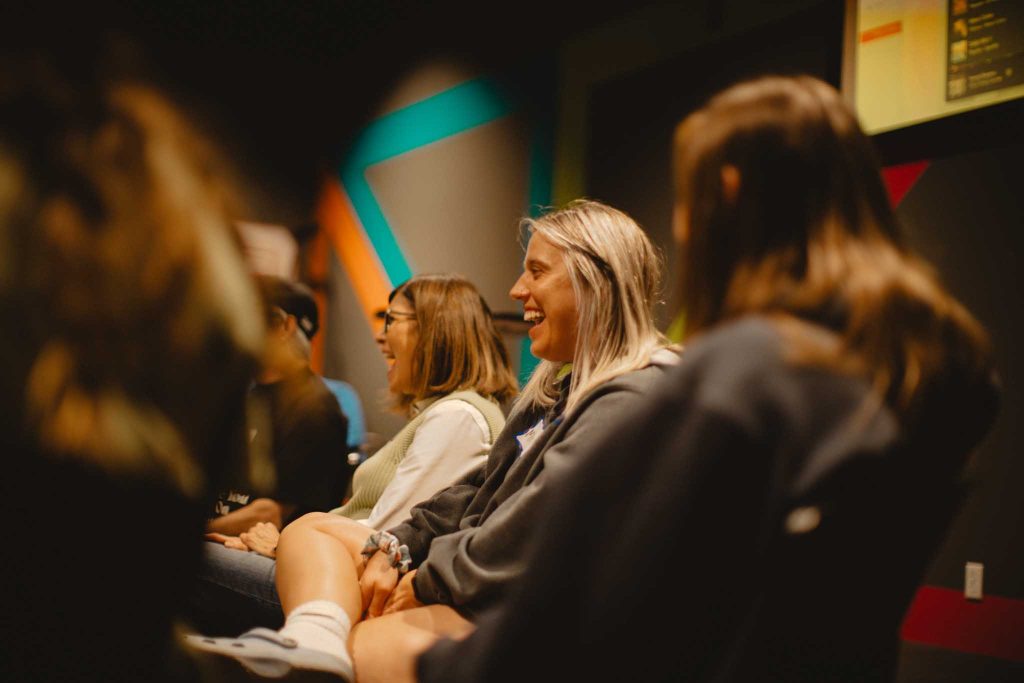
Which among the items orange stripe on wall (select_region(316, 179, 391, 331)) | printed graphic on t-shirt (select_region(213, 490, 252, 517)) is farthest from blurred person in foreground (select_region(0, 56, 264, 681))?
orange stripe on wall (select_region(316, 179, 391, 331))

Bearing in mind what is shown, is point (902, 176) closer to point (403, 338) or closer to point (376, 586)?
point (403, 338)

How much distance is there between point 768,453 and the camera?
2.00 ft

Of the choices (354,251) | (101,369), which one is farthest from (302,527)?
(354,251)

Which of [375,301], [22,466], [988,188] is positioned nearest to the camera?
[22,466]

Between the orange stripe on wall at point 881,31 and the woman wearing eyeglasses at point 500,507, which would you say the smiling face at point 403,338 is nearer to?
the woman wearing eyeglasses at point 500,507

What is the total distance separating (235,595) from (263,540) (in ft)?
0.65

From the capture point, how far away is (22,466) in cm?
68

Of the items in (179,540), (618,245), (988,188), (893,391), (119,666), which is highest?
(988,188)

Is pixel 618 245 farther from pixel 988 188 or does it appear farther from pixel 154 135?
pixel 988 188

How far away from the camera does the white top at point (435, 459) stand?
6.64 feet

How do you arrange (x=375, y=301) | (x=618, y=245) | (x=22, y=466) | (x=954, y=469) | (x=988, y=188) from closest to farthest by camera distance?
(x=22, y=466) < (x=954, y=469) < (x=618, y=245) < (x=988, y=188) < (x=375, y=301)

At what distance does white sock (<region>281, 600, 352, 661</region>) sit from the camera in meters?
1.36

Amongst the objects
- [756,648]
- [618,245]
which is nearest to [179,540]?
[756,648]

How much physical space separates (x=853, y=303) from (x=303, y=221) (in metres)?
5.36
